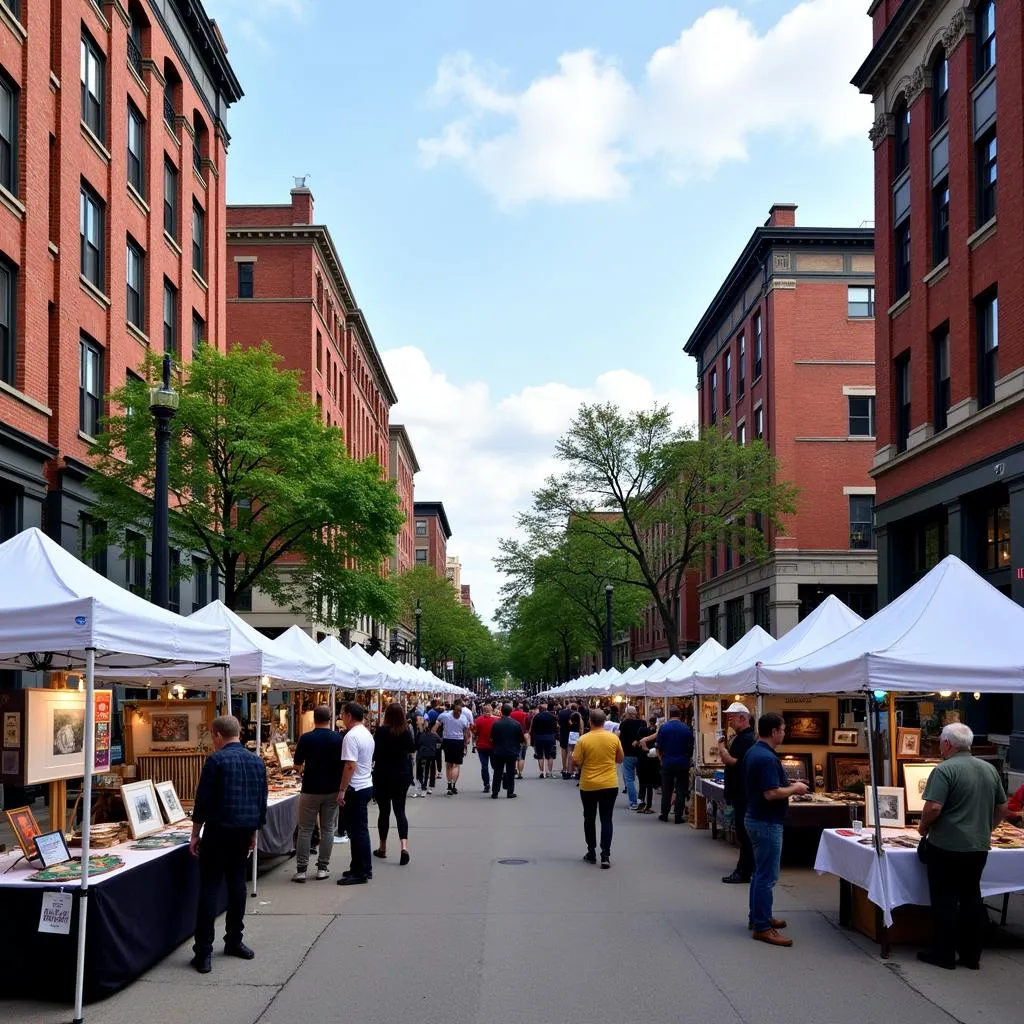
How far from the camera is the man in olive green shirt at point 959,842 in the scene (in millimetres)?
8797

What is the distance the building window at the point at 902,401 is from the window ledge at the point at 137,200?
65.8 ft

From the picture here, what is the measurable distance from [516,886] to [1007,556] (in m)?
16.9

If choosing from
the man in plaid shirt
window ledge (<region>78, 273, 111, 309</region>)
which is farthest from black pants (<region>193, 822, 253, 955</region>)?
window ledge (<region>78, 273, 111, 309</region>)

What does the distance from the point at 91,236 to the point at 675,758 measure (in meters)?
17.5

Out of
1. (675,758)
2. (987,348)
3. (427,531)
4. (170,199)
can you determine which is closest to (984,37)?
(987,348)

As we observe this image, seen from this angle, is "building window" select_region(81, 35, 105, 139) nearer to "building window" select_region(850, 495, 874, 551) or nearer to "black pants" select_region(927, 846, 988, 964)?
"black pants" select_region(927, 846, 988, 964)

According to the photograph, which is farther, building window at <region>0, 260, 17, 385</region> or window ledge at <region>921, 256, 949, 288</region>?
window ledge at <region>921, 256, 949, 288</region>

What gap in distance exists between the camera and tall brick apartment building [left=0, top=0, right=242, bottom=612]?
21891mm

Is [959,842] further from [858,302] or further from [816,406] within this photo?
[858,302]

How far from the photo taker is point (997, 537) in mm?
25875

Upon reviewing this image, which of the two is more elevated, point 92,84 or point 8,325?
point 92,84

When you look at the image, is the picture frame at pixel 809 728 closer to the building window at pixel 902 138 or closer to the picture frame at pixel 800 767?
the picture frame at pixel 800 767

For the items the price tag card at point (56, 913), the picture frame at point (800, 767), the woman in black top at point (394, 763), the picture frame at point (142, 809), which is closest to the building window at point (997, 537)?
the picture frame at point (800, 767)

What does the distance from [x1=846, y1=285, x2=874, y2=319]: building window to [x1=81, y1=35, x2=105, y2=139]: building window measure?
31.7 metres
